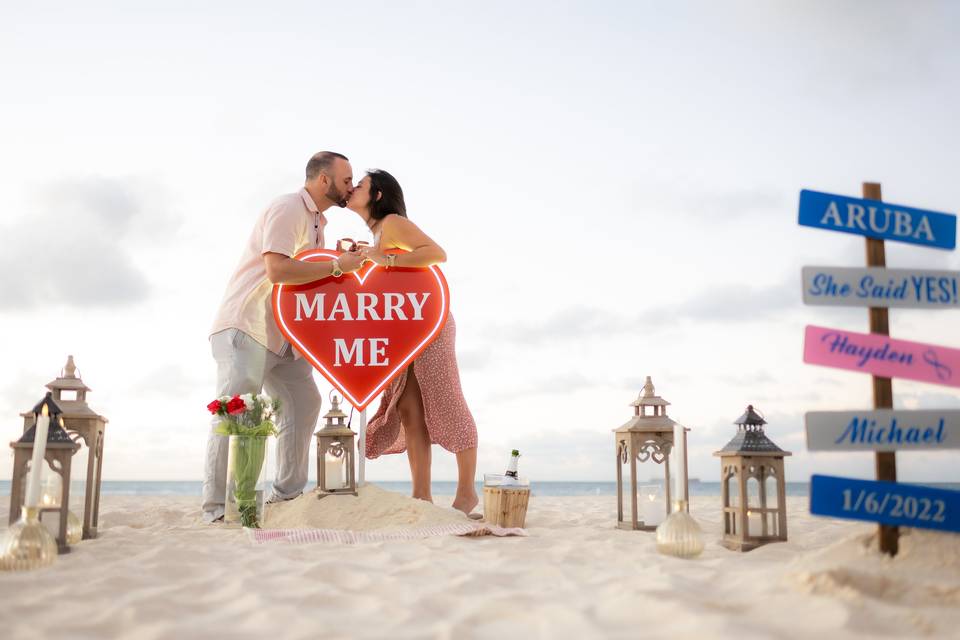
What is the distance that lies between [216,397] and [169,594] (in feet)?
9.26

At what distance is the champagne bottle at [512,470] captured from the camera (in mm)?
5125

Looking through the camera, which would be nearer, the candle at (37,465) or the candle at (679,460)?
the candle at (37,465)

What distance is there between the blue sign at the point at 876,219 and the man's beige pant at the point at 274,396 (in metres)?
3.85

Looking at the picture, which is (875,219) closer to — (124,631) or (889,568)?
(889,568)

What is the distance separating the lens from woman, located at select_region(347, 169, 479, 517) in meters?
5.52

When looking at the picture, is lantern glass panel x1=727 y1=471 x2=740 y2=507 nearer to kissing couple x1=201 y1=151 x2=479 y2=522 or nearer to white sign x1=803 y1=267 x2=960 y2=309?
white sign x1=803 y1=267 x2=960 y2=309

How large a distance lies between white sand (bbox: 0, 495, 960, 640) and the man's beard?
298cm

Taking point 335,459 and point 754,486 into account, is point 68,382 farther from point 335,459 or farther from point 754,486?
point 754,486

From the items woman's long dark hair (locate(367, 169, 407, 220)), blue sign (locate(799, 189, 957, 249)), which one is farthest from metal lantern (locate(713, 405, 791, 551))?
woman's long dark hair (locate(367, 169, 407, 220))

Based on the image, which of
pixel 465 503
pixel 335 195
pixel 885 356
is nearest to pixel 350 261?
pixel 335 195

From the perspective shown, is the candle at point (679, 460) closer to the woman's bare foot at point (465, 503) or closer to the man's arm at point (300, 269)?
the woman's bare foot at point (465, 503)

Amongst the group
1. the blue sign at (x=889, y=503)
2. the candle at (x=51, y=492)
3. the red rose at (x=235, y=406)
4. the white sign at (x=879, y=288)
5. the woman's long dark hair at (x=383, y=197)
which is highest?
the woman's long dark hair at (x=383, y=197)

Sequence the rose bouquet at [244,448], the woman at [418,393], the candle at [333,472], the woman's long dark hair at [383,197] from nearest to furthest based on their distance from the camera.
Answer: the rose bouquet at [244,448], the candle at [333,472], the woman at [418,393], the woman's long dark hair at [383,197]

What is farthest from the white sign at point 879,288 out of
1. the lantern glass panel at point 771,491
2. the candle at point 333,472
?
the candle at point 333,472
